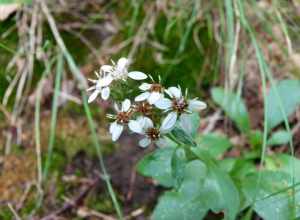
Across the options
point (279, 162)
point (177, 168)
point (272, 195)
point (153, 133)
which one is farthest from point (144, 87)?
point (279, 162)

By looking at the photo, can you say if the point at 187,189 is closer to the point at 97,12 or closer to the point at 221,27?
the point at 221,27

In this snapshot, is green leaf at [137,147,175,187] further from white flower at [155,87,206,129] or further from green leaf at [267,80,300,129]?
green leaf at [267,80,300,129]

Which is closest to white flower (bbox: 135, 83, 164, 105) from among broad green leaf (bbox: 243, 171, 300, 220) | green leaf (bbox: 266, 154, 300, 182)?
broad green leaf (bbox: 243, 171, 300, 220)

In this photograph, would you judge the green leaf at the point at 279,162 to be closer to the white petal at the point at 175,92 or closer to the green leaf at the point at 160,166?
the green leaf at the point at 160,166

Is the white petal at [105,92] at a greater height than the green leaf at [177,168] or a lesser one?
greater

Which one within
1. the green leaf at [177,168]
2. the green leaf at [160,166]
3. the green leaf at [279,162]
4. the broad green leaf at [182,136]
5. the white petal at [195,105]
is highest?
the white petal at [195,105]

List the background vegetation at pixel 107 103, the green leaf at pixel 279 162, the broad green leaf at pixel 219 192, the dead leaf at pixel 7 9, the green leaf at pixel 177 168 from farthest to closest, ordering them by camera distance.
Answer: the dead leaf at pixel 7 9 < the background vegetation at pixel 107 103 < the green leaf at pixel 279 162 < the broad green leaf at pixel 219 192 < the green leaf at pixel 177 168

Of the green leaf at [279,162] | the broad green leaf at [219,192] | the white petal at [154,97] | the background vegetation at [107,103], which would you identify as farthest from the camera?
the background vegetation at [107,103]

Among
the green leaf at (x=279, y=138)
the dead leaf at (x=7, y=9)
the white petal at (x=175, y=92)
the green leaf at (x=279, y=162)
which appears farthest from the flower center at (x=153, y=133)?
the dead leaf at (x=7, y=9)
